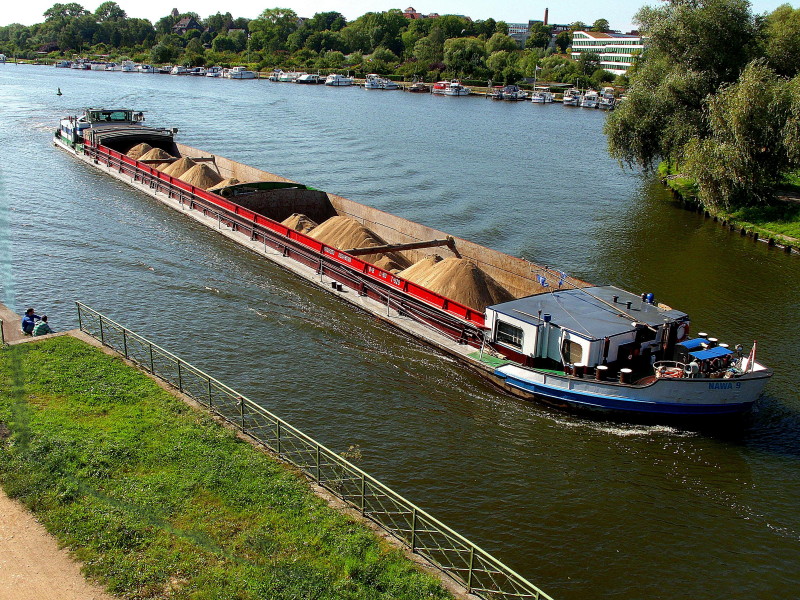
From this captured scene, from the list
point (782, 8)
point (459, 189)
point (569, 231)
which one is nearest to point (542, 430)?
point (569, 231)

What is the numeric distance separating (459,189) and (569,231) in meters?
9.74

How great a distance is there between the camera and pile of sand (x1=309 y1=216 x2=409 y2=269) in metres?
28.0

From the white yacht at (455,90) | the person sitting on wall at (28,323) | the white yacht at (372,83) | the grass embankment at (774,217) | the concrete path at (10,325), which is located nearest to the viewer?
the concrete path at (10,325)

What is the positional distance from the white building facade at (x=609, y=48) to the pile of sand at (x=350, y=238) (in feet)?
491

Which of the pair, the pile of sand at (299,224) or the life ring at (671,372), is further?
the pile of sand at (299,224)

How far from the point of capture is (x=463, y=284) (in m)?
22.8

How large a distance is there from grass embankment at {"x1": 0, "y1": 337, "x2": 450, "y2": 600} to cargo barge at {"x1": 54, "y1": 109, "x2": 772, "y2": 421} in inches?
333

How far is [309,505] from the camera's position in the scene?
12617mm

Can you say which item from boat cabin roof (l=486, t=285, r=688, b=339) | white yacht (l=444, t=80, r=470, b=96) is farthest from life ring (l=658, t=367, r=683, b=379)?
white yacht (l=444, t=80, r=470, b=96)

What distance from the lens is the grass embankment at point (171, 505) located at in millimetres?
10711

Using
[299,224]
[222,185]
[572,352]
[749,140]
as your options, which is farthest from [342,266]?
[749,140]

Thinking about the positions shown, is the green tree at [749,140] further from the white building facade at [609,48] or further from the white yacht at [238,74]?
the white building facade at [609,48]

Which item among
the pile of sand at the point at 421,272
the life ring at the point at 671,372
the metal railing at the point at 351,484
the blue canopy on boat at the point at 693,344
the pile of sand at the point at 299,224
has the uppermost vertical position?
the pile of sand at the point at 299,224

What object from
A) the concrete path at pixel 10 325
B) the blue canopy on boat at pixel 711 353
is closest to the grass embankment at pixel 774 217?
the blue canopy on boat at pixel 711 353
